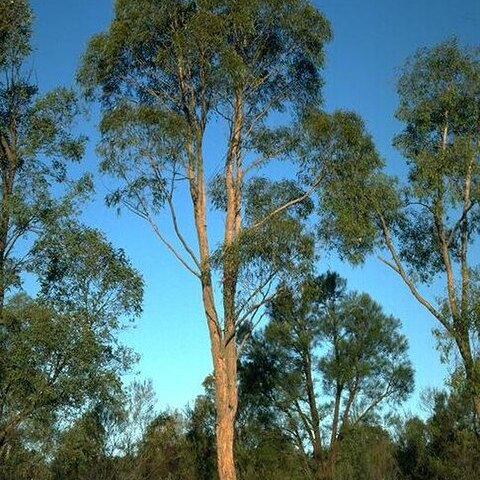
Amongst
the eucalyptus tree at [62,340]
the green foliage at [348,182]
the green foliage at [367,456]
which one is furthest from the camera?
the green foliage at [367,456]

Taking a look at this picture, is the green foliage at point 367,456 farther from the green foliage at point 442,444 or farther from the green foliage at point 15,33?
the green foliage at point 15,33

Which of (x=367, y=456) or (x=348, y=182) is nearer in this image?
(x=348, y=182)

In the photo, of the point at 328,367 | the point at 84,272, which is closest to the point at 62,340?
the point at 84,272

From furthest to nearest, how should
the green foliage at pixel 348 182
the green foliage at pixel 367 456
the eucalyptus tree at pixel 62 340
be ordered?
the green foliage at pixel 367 456
the green foliage at pixel 348 182
the eucalyptus tree at pixel 62 340

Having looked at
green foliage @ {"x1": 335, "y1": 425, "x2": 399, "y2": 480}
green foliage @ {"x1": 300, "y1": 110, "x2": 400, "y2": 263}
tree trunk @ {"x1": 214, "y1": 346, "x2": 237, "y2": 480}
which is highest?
green foliage @ {"x1": 300, "y1": 110, "x2": 400, "y2": 263}

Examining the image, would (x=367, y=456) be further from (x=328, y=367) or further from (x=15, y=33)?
(x=15, y=33)

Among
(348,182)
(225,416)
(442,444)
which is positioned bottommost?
(225,416)

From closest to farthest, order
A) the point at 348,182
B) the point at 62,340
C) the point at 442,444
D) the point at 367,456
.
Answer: the point at 62,340, the point at 348,182, the point at 442,444, the point at 367,456

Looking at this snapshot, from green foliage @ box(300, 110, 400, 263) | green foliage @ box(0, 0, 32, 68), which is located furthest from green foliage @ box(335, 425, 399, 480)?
green foliage @ box(0, 0, 32, 68)

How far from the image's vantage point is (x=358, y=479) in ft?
126

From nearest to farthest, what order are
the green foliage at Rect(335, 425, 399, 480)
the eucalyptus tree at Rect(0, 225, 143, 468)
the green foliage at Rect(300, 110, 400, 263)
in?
the eucalyptus tree at Rect(0, 225, 143, 468), the green foliage at Rect(300, 110, 400, 263), the green foliage at Rect(335, 425, 399, 480)

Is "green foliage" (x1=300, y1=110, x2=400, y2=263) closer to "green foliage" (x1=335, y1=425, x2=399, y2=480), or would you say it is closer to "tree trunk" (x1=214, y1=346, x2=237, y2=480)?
"tree trunk" (x1=214, y1=346, x2=237, y2=480)

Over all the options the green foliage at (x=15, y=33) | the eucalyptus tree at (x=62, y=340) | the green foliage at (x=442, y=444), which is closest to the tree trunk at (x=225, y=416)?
the eucalyptus tree at (x=62, y=340)

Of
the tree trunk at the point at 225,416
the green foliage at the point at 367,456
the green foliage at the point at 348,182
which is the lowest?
the tree trunk at the point at 225,416
